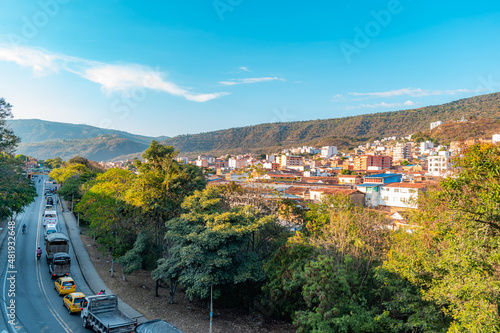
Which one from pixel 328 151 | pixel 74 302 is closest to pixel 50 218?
pixel 74 302

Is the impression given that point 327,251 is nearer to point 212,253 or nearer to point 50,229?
point 212,253

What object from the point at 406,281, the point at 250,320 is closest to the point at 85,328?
the point at 250,320

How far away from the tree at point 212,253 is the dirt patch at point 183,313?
1.31 metres

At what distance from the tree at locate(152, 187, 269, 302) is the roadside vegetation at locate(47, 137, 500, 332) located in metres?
0.06

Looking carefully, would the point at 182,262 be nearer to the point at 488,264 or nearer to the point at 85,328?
the point at 85,328

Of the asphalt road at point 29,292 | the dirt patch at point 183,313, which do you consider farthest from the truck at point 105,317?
the dirt patch at point 183,313

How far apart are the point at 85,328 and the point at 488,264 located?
1494cm

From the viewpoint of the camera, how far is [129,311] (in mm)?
15742

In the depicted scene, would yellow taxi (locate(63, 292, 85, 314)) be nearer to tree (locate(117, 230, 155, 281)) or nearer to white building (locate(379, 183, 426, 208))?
tree (locate(117, 230, 155, 281))

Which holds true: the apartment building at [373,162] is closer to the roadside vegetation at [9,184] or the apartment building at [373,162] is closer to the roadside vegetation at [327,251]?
the roadside vegetation at [327,251]

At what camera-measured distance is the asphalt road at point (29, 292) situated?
43.3 feet

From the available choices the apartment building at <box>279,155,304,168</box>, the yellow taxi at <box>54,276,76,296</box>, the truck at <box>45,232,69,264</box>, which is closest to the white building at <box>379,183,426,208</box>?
the truck at <box>45,232,69,264</box>

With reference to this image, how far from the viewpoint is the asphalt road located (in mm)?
13188

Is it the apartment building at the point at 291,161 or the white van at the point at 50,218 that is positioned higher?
the apartment building at the point at 291,161
